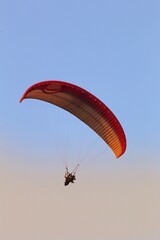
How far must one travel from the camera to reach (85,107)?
33875 mm

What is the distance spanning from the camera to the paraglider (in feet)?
105

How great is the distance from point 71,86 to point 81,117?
4609 millimetres

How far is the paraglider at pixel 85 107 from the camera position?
105 feet

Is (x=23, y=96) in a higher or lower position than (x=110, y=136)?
lower

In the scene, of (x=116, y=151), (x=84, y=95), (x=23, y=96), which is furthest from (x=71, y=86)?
(x=116, y=151)

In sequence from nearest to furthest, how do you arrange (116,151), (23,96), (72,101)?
(23,96) → (72,101) → (116,151)

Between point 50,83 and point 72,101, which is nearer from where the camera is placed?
point 50,83

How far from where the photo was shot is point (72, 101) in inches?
1341

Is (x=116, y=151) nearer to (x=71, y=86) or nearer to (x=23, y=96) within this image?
(x=71, y=86)

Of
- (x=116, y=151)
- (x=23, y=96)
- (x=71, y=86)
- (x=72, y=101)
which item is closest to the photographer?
(x=23, y=96)

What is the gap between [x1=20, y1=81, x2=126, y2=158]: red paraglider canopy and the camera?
32031 mm

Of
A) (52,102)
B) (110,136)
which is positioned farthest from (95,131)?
(52,102)

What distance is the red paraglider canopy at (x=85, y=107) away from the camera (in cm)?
3203

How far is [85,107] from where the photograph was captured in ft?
111
